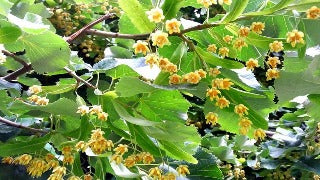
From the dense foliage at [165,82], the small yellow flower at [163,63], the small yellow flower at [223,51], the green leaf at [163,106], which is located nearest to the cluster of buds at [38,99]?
the dense foliage at [165,82]

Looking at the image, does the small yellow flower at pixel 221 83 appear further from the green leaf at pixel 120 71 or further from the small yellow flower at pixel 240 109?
the green leaf at pixel 120 71

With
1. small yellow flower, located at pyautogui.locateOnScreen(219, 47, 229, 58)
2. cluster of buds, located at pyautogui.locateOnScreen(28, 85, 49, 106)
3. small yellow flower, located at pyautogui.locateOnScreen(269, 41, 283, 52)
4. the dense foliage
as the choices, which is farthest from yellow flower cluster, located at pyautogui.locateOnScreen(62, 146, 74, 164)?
small yellow flower, located at pyautogui.locateOnScreen(269, 41, 283, 52)

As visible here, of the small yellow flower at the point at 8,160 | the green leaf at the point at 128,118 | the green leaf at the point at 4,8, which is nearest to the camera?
the green leaf at the point at 4,8

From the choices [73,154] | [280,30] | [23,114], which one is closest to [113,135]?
[73,154]

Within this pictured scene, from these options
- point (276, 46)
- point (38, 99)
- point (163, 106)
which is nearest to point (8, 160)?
point (38, 99)

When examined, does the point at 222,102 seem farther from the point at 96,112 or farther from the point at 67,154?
the point at 67,154

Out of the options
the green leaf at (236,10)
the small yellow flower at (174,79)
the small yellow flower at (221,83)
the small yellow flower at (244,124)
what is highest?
the green leaf at (236,10)
